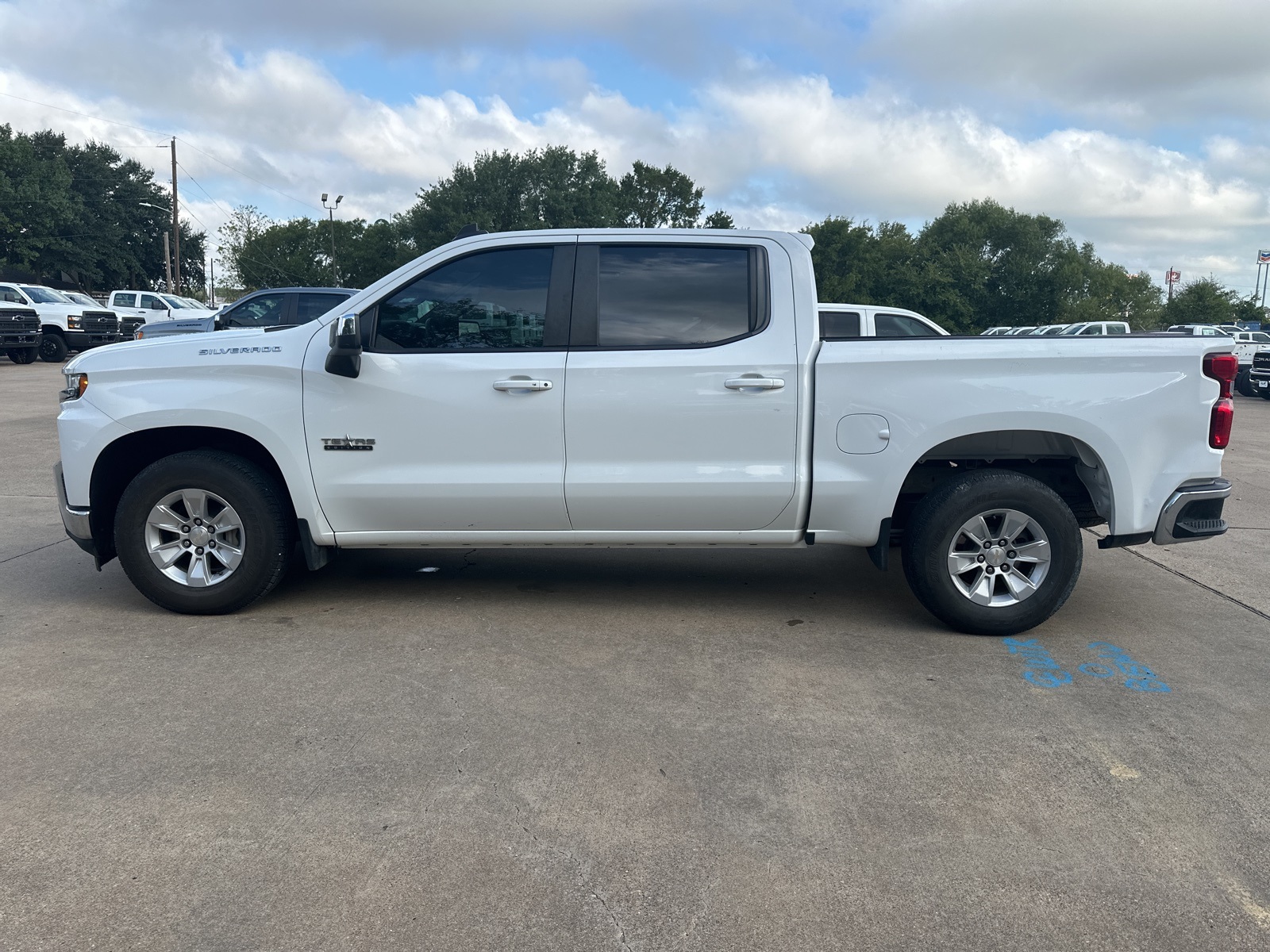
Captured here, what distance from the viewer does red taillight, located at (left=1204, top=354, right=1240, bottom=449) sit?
15.4ft

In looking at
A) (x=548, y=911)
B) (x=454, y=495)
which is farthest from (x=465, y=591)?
(x=548, y=911)

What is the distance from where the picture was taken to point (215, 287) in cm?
8794

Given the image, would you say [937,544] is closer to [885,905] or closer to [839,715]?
[839,715]

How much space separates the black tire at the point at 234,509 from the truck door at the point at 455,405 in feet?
0.99

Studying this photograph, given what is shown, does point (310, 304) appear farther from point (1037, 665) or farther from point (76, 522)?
point (1037, 665)

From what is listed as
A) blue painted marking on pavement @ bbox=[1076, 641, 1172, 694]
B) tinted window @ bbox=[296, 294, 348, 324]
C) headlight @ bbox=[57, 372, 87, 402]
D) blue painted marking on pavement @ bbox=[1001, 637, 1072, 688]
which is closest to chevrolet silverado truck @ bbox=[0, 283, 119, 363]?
tinted window @ bbox=[296, 294, 348, 324]

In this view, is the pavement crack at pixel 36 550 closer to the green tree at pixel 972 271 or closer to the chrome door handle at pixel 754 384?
the chrome door handle at pixel 754 384

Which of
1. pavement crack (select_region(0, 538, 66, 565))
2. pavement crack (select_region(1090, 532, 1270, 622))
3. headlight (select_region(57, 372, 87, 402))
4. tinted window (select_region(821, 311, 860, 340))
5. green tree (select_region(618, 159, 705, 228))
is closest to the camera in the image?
headlight (select_region(57, 372, 87, 402))

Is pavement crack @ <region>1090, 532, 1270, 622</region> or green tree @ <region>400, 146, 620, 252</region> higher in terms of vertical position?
green tree @ <region>400, 146, 620, 252</region>

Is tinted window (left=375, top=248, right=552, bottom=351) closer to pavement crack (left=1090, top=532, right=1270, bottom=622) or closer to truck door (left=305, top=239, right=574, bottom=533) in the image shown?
truck door (left=305, top=239, right=574, bottom=533)

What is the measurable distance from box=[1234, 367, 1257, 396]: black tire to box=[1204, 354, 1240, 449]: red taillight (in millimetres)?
25019

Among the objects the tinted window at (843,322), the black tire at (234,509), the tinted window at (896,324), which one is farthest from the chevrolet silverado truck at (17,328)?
the black tire at (234,509)

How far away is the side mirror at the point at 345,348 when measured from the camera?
15.7ft

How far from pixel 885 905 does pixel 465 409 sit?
3.09m
